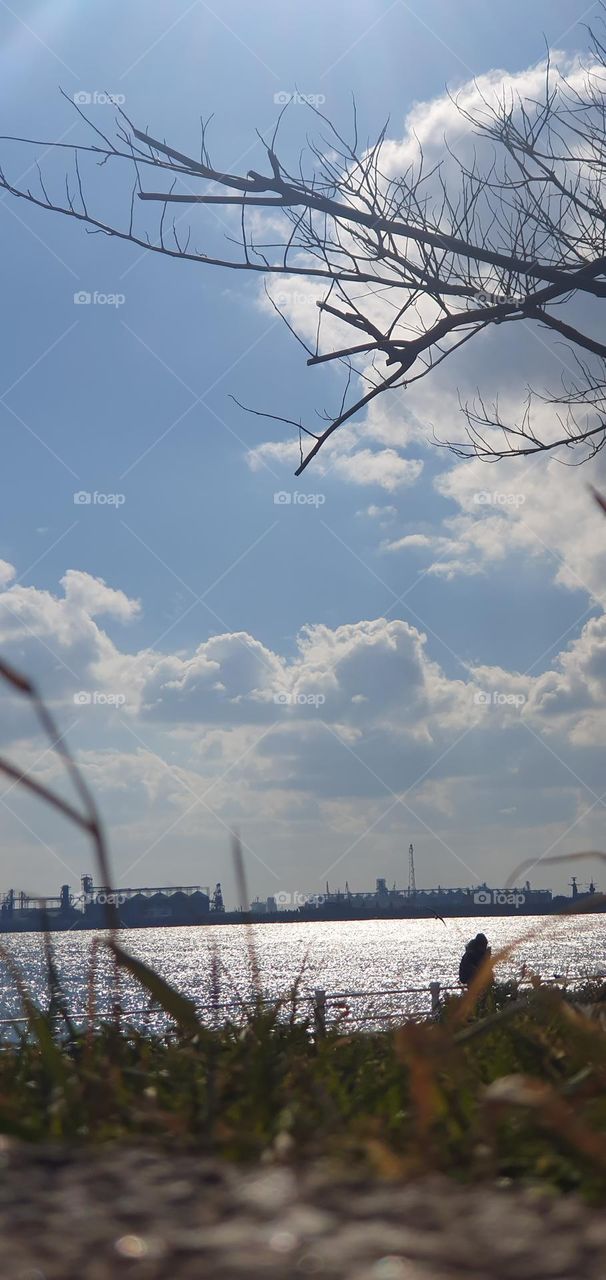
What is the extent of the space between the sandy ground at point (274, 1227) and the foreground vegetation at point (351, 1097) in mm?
115

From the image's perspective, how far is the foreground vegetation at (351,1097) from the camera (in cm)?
148

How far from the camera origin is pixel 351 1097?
212 cm

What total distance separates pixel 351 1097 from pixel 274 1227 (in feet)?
3.27

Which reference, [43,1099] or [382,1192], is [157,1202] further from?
[43,1099]

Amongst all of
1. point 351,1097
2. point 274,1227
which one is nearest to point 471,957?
point 351,1097

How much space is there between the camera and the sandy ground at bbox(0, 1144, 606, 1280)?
1.06 m

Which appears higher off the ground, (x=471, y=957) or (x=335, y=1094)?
(x=335, y=1094)

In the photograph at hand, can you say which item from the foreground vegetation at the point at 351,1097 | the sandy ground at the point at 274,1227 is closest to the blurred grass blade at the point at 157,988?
the foreground vegetation at the point at 351,1097

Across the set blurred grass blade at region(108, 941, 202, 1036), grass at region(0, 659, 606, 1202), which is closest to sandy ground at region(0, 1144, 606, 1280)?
grass at region(0, 659, 606, 1202)

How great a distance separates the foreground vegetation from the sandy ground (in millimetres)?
115

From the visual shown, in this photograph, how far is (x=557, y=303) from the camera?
16.0ft

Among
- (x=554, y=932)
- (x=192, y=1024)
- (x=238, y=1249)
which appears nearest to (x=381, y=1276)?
(x=238, y=1249)

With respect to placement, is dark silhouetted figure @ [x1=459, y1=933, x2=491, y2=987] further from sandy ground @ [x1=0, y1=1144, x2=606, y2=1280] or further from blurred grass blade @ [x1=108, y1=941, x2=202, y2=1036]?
sandy ground @ [x1=0, y1=1144, x2=606, y2=1280]

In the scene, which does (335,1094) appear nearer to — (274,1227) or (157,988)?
(157,988)
